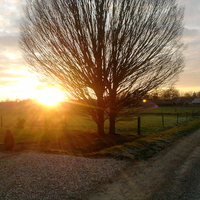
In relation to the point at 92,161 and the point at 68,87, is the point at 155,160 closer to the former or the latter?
the point at 92,161

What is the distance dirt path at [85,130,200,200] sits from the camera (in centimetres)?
534

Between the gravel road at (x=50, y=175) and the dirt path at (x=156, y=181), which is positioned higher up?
the gravel road at (x=50, y=175)

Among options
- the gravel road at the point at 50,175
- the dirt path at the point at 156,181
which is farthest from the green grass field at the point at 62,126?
the dirt path at the point at 156,181

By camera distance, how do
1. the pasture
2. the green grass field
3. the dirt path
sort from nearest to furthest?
1. the dirt path
2. the pasture
3. the green grass field

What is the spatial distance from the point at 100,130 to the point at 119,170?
7.03m

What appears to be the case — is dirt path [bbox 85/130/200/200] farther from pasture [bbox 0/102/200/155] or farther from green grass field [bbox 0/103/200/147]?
green grass field [bbox 0/103/200/147]

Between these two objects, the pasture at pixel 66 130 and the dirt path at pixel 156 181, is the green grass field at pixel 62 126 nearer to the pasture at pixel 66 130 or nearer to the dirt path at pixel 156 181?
the pasture at pixel 66 130

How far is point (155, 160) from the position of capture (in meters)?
8.79

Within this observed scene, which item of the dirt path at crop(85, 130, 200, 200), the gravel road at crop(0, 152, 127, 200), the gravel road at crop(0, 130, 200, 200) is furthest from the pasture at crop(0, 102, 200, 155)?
the dirt path at crop(85, 130, 200, 200)

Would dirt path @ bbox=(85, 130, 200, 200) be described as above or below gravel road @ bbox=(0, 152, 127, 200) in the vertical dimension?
below

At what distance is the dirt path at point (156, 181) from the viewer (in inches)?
210

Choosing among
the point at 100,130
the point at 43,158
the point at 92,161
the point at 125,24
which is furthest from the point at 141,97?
the point at 43,158

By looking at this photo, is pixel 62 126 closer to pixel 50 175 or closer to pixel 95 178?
pixel 50 175

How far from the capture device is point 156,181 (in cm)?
631
